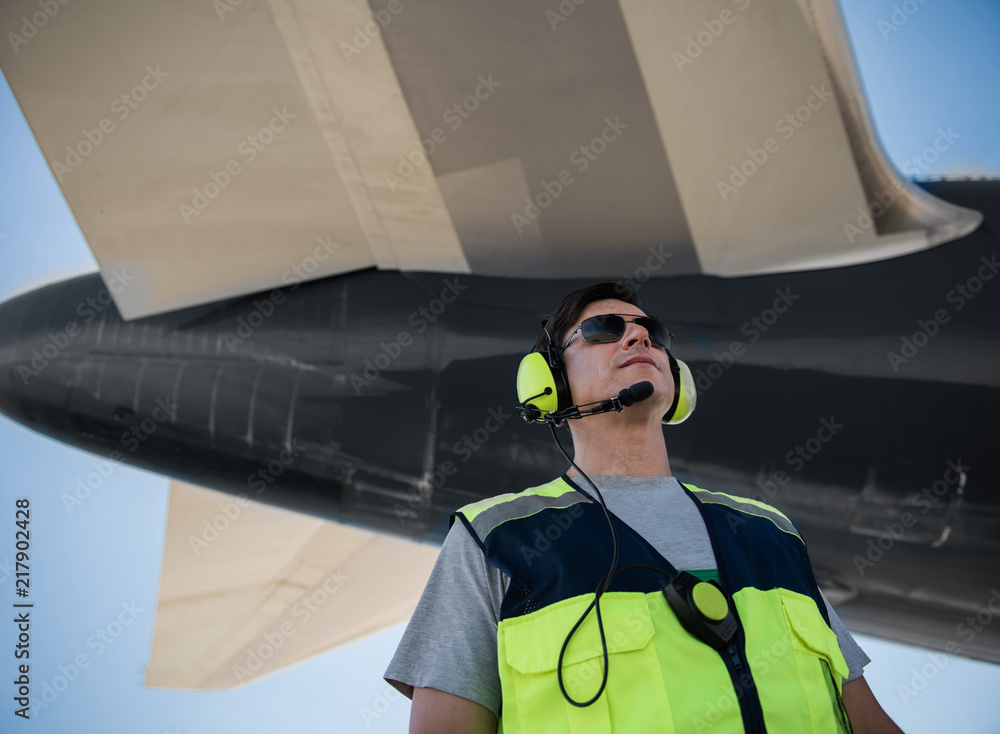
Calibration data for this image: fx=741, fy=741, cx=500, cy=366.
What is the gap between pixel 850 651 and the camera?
5.88 feet

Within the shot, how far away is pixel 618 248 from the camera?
3.92 metres

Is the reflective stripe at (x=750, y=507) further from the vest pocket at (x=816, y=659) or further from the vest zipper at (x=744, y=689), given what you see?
the vest zipper at (x=744, y=689)

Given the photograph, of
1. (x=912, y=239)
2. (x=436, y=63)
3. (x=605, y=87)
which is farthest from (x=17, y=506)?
(x=912, y=239)

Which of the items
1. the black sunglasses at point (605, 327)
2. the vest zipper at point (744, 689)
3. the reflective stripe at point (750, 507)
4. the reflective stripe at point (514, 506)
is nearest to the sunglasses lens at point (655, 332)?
the black sunglasses at point (605, 327)

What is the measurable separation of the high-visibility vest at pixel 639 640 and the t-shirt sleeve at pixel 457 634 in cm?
6

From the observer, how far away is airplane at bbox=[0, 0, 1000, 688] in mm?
3375

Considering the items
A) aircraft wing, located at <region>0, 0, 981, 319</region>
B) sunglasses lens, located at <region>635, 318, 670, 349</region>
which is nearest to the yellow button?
sunglasses lens, located at <region>635, 318, 670, 349</region>

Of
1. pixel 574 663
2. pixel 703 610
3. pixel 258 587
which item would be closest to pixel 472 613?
pixel 574 663

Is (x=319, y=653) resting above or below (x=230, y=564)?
below

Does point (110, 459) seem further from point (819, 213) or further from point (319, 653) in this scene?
point (819, 213)

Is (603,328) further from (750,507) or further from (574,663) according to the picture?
(574,663)

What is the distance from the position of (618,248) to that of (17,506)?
158 inches

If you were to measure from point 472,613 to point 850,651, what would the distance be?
95 cm

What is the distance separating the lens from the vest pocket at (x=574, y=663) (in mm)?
1370
